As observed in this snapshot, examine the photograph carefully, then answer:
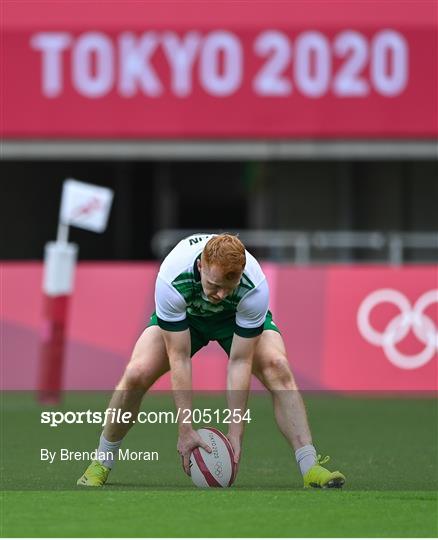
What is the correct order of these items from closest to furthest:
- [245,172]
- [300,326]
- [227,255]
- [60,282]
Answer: [227,255] → [60,282] → [300,326] → [245,172]

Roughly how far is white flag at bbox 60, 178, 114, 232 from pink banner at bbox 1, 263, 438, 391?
0.92 meters

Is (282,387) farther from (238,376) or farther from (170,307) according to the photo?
(170,307)

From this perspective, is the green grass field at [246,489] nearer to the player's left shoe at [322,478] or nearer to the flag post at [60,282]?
the player's left shoe at [322,478]

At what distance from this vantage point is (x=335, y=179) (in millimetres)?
25328

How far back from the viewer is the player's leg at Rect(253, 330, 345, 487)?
362 inches

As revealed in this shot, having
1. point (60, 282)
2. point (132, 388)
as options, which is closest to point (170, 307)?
point (132, 388)

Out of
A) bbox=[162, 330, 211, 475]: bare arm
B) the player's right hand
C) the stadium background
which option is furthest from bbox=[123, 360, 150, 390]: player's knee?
the stadium background

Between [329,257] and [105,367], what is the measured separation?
25.1 feet

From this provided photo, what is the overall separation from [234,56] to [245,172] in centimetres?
740

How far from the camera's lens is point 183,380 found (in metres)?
8.89

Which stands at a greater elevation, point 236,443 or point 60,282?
point 236,443

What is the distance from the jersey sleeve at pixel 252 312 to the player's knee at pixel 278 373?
220mm

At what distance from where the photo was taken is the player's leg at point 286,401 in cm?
919

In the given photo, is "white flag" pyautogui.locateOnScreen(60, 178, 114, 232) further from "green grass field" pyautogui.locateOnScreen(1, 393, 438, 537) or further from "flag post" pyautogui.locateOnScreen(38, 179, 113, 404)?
"green grass field" pyautogui.locateOnScreen(1, 393, 438, 537)
